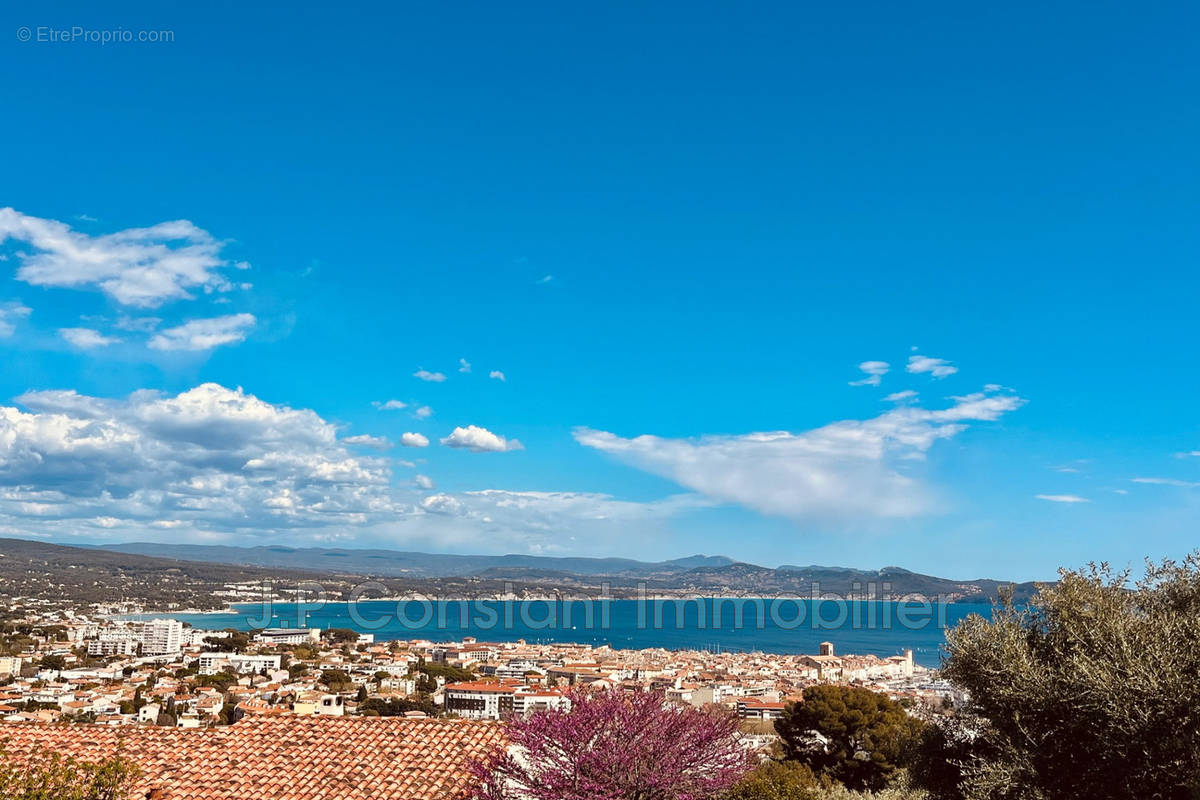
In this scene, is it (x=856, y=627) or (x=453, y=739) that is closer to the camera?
(x=453, y=739)

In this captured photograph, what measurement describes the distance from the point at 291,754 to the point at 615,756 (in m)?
4.99

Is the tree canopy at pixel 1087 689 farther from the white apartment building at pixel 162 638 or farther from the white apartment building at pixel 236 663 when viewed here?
the white apartment building at pixel 162 638

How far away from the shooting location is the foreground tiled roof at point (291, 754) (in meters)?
9.54

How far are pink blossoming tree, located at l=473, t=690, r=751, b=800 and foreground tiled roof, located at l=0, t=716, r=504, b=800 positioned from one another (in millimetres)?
2054

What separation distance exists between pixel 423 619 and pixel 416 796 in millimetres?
178712

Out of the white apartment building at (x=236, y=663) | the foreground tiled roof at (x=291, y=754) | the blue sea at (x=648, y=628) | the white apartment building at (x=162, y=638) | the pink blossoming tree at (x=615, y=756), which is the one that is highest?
the pink blossoming tree at (x=615, y=756)

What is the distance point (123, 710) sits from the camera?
131 feet

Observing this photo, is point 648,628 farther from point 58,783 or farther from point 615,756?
point 58,783

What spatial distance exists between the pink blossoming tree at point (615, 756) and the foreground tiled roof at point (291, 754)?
6.74 ft

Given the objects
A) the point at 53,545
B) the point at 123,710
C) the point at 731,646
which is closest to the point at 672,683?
the point at 123,710

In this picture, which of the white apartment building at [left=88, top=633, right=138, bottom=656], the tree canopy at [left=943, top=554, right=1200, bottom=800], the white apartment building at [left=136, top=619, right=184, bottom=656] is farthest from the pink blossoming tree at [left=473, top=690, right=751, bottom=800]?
the white apartment building at [left=136, top=619, right=184, bottom=656]

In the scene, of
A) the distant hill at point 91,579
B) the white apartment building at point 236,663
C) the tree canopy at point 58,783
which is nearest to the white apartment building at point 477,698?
the white apartment building at point 236,663

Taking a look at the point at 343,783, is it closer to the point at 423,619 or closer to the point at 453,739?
the point at 453,739

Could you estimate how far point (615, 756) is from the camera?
7.62 metres
